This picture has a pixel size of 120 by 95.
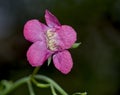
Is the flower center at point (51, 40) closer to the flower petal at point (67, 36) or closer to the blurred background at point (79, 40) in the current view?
the flower petal at point (67, 36)

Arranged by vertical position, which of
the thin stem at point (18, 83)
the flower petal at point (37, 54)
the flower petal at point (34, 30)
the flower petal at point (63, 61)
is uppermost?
the flower petal at point (34, 30)

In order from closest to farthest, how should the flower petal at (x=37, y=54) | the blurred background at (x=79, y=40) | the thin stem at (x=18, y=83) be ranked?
1. the flower petal at (x=37, y=54)
2. the thin stem at (x=18, y=83)
3. the blurred background at (x=79, y=40)

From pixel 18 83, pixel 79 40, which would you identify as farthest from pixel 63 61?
pixel 79 40

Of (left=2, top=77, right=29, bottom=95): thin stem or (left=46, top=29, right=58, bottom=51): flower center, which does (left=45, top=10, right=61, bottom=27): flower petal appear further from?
(left=2, top=77, right=29, bottom=95): thin stem

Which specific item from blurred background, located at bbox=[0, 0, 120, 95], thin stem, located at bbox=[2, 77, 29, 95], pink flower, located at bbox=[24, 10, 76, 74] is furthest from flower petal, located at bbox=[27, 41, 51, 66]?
blurred background, located at bbox=[0, 0, 120, 95]

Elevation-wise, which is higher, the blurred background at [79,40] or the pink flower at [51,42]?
the pink flower at [51,42]

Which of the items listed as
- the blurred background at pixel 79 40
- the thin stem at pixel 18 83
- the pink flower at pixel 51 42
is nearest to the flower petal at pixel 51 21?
the pink flower at pixel 51 42
